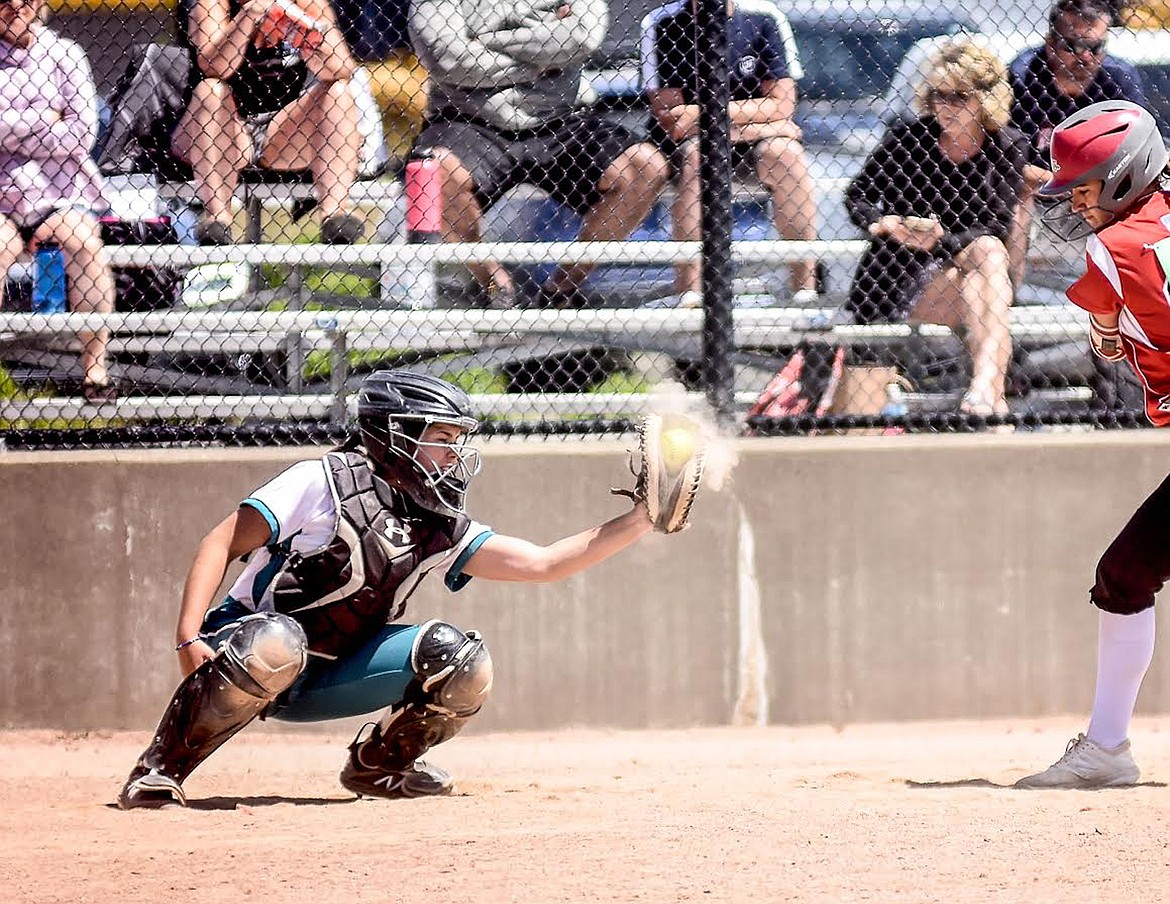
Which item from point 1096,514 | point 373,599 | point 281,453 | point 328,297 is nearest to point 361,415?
point 373,599

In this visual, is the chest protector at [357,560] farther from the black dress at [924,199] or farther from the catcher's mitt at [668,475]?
the black dress at [924,199]

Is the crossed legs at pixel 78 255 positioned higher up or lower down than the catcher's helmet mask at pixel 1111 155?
lower down

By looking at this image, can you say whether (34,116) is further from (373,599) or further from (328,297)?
(373,599)

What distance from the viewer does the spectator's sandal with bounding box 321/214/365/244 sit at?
6562 mm


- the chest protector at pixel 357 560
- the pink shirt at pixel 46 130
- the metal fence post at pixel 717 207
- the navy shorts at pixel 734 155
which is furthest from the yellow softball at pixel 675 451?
the pink shirt at pixel 46 130

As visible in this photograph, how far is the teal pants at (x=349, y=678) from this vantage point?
4.65 meters

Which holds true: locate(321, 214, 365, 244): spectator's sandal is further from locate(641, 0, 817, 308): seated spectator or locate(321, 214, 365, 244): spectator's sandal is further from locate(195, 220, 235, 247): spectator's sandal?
locate(641, 0, 817, 308): seated spectator

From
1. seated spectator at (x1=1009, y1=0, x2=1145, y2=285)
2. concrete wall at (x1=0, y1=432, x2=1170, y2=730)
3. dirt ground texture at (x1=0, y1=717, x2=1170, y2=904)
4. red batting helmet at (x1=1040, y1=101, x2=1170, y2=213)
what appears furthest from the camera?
seated spectator at (x1=1009, y1=0, x2=1145, y2=285)

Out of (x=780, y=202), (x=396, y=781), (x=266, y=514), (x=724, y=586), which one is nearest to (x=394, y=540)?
(x=266, y=514)

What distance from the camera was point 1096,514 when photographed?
Answer: 236 inches

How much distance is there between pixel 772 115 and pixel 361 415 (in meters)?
2.68

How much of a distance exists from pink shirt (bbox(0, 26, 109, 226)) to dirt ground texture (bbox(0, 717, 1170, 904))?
220cm

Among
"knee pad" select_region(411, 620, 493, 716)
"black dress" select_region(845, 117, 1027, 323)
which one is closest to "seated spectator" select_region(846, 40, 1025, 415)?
"black dress" select_region(845, 117, 1027, 323)

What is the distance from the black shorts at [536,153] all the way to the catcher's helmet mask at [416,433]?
2.20 metres
